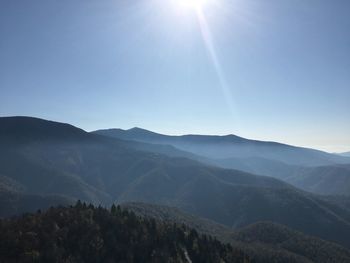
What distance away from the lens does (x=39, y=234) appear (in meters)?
125

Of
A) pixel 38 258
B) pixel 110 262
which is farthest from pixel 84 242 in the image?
pixel 38 258

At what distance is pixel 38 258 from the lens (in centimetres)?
11144

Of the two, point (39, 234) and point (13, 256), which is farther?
point (39, 234)

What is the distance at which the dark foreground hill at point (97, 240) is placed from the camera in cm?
11731

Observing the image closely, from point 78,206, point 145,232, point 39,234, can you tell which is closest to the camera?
point 39,234

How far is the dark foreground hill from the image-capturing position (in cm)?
11731

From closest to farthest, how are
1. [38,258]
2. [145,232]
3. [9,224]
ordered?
[38,258] < [9,224] < [145,232]

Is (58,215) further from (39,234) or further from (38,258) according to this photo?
(38,258)

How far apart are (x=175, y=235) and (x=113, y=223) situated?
30.5 metres

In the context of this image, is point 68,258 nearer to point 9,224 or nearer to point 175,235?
point 9,224

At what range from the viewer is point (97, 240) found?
133 meters

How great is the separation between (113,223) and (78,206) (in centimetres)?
2408

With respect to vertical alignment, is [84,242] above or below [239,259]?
above

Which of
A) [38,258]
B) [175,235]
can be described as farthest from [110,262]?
[175,235]
